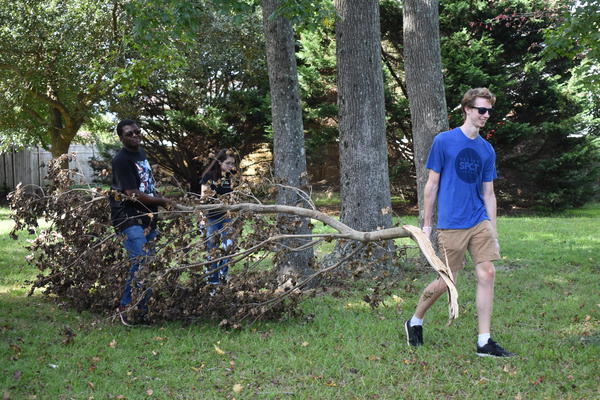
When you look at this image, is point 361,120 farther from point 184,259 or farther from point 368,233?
point 184,259

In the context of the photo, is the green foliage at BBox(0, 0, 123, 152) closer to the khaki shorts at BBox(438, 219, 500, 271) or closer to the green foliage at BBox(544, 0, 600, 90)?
the green foliage at BBox(544, 0, 600, 90)

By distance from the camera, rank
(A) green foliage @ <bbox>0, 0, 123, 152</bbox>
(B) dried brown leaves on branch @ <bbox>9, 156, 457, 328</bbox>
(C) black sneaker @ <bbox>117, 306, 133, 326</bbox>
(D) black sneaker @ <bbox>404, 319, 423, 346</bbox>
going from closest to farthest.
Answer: (D) black sneaker @ <bbox>404, 319, 423, 346</bbox>, (B) dried brown leaves on branch @ <bbox>9, 156, 457, 328</bbox>, (C) black sneaker @ <bbox>117, 306, 133, 326</bbox>, (A) green foliage @ <bbox>0, 0, 123, 152</bbox>

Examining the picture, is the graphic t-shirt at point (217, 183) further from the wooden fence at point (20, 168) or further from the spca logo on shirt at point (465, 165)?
the wooden fence at point (20, 168)

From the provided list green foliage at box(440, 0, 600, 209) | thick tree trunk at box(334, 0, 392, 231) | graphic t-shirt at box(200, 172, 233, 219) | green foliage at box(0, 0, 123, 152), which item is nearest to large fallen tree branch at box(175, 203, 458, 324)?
graphic t-shirt at box(200, 172, 233, 219)

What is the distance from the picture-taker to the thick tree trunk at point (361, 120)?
757 cm

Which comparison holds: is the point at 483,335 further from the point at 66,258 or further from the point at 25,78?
the point at 25,78

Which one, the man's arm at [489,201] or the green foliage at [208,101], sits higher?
the green foliage at [208,101]

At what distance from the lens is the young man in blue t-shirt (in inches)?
177

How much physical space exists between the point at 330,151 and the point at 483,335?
17308 mm

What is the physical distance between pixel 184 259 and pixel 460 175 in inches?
100

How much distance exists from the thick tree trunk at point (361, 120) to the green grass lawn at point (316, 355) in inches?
51.2

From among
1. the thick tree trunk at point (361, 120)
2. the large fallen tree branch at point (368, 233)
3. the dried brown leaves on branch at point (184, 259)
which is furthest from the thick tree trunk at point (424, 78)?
the large fallen tree branch at point (368, 233)

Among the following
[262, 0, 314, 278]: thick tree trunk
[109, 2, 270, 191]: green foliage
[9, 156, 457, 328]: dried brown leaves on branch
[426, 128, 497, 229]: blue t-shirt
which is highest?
A: [109, 2, 270, 191]: green foliage

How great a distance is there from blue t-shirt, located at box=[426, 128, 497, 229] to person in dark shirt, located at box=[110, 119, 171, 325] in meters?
2.43
